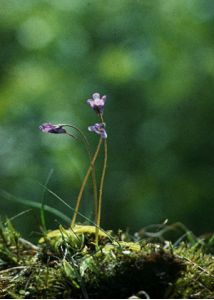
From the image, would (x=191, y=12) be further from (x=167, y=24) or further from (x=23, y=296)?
(x=23, y=296)

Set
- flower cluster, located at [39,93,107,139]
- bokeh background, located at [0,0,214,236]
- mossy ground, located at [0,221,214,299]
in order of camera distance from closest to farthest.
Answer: mossy ground, located at [0,221,214,299]
flower cluster, located at [39,93,107,139]
bokeh background, located at [0,0,214,236]

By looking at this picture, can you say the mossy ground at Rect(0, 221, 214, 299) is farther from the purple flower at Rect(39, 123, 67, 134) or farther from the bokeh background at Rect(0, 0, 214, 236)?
the bokeh background at Rect(0, 0, 214, 236)

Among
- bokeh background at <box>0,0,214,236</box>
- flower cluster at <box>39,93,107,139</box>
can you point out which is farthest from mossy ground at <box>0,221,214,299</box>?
bokeh background at <box>0,0,214,236</box>

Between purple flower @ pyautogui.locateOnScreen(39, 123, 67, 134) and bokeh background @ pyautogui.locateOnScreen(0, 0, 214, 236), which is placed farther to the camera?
bokeh background @ pyautogui.locateOnScreen(0, 0, 214, 236)

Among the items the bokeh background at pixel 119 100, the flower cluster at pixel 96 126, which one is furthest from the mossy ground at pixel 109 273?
the bokeh background at pixel 119 100

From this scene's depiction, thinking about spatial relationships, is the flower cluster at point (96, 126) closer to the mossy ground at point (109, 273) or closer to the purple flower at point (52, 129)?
the purple flower at point (52, 129)

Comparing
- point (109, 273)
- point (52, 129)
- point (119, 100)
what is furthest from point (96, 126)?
point (119, 100)
